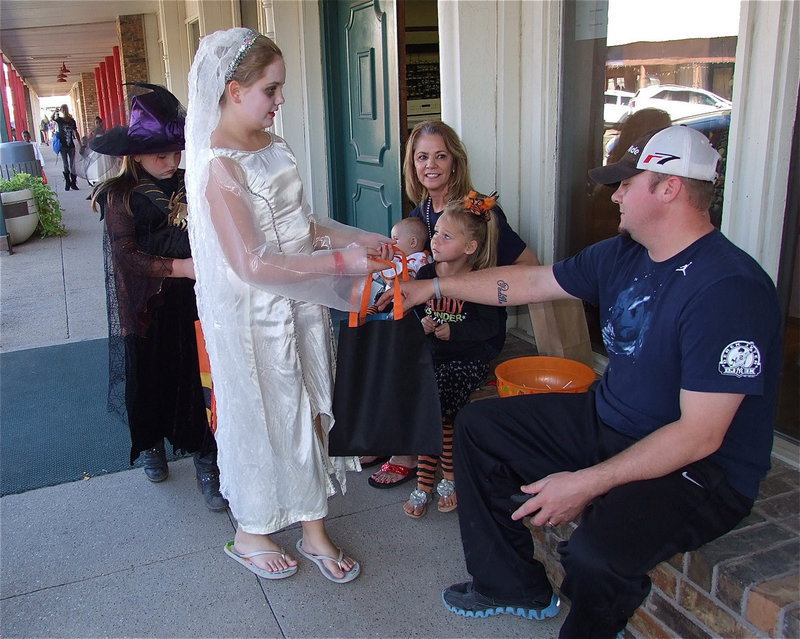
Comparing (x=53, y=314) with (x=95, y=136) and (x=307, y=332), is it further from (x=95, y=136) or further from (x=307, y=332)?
(x=307, y=332)

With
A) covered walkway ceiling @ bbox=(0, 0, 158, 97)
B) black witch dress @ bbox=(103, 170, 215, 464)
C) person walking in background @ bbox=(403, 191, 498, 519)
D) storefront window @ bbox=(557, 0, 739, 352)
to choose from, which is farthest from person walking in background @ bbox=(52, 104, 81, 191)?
person walking in background @ bbox=(403, 191, 498, 519)

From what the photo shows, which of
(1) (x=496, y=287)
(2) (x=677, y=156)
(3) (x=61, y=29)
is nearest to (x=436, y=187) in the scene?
(1) (x=496, y=287)

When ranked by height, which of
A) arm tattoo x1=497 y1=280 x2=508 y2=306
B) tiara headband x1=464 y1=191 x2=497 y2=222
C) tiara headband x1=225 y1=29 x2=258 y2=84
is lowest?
arm tattoo x1=497 y1=280 x2=508 y2=306

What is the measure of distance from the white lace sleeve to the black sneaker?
41.7 inches

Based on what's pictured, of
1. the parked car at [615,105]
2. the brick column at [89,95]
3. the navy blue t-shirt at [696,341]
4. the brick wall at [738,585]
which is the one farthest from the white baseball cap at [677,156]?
the brick column at [89,95]

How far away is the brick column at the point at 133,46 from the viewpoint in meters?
14.6

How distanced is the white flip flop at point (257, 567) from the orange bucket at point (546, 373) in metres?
1.10

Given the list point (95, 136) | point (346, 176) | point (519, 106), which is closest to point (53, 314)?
point (346, 176)

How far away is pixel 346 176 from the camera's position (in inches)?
251

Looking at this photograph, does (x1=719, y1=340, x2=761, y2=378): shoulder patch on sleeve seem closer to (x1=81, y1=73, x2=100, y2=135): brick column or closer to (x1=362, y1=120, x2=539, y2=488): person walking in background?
(x1=362, y1=120, x2=539, y2=488): person walking in background

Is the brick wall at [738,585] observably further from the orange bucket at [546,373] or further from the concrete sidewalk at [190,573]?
the orange bucket at [546,373]

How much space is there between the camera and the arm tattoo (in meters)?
2.66

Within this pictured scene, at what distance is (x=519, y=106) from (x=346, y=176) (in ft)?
9.30

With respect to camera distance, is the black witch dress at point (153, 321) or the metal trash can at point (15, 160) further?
the metal trash can at point (15, 160)
